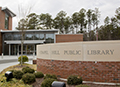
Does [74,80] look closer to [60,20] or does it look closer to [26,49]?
[26,49]

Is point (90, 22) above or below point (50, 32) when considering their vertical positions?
above

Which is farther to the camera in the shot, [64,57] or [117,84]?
[64,57]

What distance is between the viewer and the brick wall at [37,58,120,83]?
6.38 meters

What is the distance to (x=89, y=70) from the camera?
675 cm

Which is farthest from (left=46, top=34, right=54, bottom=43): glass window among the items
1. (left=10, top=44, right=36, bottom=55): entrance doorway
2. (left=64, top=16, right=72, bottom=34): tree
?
(left=64, top=16, right=72, bottom=34): tree

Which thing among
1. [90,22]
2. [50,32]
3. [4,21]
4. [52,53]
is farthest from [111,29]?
[52,53]

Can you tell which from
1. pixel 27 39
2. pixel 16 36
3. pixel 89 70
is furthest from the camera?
pixel 16 36

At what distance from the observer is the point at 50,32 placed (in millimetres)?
30781

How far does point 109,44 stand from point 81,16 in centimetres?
4371

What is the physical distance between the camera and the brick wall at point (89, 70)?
6.38 m

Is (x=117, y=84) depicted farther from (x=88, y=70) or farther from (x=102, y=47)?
(x=102, y=47)

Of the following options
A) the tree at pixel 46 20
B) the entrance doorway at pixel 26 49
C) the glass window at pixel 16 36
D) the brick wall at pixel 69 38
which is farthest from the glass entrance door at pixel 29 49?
the tree at pixel 46 20

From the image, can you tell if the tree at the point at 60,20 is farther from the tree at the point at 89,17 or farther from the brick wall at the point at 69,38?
the brick wall at the point at 69,38

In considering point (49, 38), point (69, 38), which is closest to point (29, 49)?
point (49, 38)
